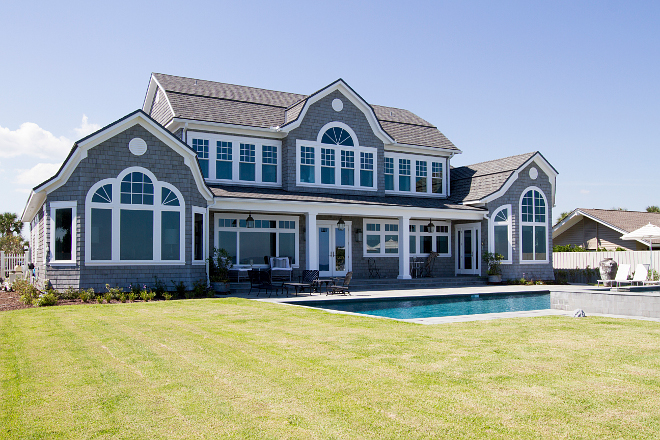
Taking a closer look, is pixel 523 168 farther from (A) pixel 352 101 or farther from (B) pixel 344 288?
(B) pixel 344 288

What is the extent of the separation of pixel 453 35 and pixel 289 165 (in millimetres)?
7649

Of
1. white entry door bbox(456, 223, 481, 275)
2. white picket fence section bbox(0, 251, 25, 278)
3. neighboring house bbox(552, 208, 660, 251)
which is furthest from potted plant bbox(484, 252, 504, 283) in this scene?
white picket fence section bbox(0, 251, 25, 278)

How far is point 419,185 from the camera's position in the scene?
25281mm

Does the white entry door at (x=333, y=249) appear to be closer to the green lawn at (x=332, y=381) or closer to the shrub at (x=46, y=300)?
the shrub at (x=46, y=300)

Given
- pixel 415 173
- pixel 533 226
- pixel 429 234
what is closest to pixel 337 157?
pixel 415 173

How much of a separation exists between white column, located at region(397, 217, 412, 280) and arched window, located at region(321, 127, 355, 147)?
12.6 ft

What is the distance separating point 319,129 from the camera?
22109mm

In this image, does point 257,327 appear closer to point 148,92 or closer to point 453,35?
point 453,35

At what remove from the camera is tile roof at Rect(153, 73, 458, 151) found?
68.4 feet

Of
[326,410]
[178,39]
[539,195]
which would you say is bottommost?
[326,410]

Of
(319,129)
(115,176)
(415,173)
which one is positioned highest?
(319,129)

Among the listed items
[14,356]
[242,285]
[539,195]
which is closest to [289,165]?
[242,285]

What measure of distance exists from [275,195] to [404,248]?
5893 millimetres

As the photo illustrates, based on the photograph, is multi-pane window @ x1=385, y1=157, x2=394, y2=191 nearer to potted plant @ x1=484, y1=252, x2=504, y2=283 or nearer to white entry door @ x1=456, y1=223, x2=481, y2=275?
white entry door @ x1=456, y1=223, x2=481, y2=275
